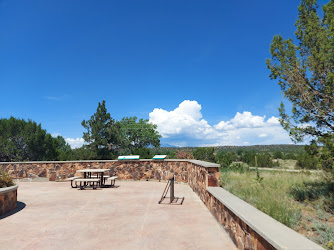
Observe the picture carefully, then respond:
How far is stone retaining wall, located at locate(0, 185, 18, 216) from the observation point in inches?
269

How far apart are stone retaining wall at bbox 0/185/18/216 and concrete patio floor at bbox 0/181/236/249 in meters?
0.31

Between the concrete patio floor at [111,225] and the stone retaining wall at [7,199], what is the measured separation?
309mm

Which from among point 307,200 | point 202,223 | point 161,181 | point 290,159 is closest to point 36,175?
point 161,181

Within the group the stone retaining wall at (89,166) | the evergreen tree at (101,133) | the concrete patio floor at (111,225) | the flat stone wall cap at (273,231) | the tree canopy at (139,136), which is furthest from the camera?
the tree canopy at (139,136)

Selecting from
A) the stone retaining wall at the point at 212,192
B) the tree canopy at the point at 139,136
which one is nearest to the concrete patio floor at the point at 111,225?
the stone retaining wall at the point at 212,192

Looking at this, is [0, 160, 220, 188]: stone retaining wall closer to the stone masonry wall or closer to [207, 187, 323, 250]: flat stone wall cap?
the stone masonry wall

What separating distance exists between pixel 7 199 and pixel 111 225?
341 centimetres

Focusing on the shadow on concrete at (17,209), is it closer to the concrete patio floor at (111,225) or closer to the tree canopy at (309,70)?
the concrete patio floor at (111,225)

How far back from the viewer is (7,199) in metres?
7.15

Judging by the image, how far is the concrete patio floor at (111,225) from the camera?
4770mm

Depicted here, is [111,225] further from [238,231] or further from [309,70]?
[309,70]

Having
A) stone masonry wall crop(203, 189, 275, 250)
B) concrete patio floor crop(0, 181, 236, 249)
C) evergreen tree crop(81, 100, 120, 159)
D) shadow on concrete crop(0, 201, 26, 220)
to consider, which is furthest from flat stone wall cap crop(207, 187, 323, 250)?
evergreen tree crop(81, 100, 120, 159)

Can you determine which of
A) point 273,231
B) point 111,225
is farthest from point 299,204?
point 111,225

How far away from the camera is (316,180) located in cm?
1115
